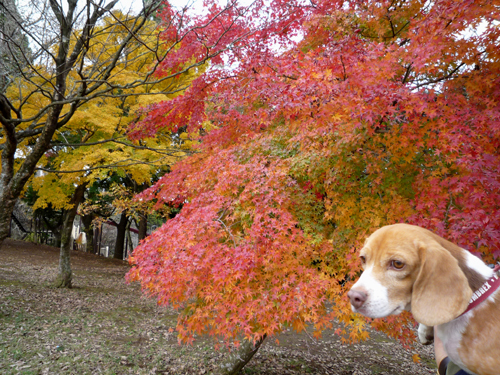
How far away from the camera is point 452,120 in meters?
2.97

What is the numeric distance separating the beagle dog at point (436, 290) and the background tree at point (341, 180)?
143 cm

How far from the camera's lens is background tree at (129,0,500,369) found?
2.95 metres

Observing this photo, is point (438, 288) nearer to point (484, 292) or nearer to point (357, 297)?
point (484, 292)

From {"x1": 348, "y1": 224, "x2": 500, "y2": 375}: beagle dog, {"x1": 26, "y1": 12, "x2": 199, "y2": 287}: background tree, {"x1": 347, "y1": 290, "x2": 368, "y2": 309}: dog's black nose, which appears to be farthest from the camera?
{"x1": 26, "y1": 12, "x2": 199, "y2": 287}: background tree

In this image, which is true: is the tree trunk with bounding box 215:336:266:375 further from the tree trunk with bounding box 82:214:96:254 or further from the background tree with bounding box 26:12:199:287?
the tree trunk with bounding box 82:214:96:254

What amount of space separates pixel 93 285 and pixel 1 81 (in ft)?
25.3

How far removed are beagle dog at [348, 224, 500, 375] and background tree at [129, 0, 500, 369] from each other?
56.2 inches

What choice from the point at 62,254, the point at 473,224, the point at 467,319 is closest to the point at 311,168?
the point at 473,224

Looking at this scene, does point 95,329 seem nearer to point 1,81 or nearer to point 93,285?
point 93,285

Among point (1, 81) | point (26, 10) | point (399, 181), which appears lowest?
point (399, 181)

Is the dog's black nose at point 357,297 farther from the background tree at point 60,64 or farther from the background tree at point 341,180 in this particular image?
the background tree at point 60,64

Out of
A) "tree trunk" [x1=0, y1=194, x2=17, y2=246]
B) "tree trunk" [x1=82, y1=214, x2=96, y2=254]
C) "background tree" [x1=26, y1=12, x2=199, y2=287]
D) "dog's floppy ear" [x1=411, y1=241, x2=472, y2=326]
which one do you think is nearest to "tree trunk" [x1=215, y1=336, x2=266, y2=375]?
"dog's floppy ear" [x1=411, y1=241, x2=472, y2=326]

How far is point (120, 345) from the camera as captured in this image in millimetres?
6336

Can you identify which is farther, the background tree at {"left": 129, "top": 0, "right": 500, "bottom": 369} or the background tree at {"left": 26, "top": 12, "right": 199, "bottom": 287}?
the background tree at {"left": 26, "top": 12, "right": 199, "bottom": 287}
